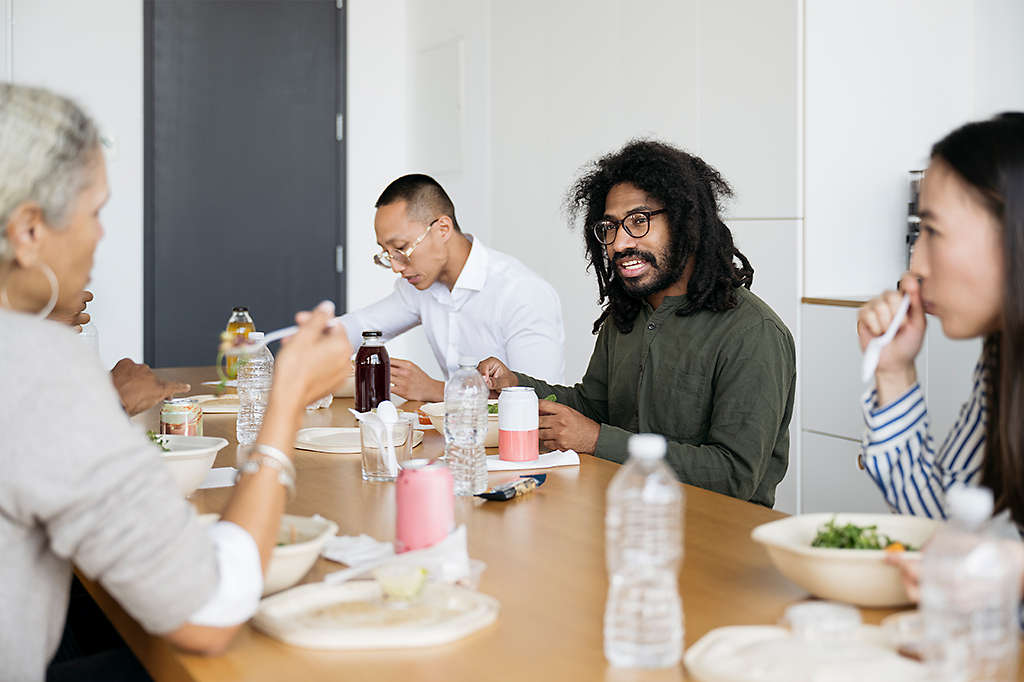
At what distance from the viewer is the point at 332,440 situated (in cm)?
237

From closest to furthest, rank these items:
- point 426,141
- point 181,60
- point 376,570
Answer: point 376,570 < point 181,60 < point 426,141

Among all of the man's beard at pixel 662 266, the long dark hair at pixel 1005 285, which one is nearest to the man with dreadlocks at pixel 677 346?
the man's beard at pixel 662 266

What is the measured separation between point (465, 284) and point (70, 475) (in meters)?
2.52

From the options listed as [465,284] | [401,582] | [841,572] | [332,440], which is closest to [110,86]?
[465,284]

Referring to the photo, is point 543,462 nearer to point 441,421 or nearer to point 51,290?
point 441,421

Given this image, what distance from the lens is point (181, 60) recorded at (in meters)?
5.56

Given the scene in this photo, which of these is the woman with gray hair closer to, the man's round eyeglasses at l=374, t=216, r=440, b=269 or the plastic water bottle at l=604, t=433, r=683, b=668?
the plastic water bottle at l=604, t=433, r=683, b=668

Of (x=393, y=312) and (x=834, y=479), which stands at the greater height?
(x=393, y=312)

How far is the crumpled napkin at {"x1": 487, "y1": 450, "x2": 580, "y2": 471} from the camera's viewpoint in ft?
6.67

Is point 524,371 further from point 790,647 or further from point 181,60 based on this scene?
point 181,60

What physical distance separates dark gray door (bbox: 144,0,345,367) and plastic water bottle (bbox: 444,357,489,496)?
3998 mm

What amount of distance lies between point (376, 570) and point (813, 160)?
2.70 m

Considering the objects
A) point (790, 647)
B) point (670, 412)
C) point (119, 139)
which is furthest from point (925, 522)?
point (119, 139)

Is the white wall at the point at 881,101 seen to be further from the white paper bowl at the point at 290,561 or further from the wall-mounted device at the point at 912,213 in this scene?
the white paper bowl at the point at 290,561
